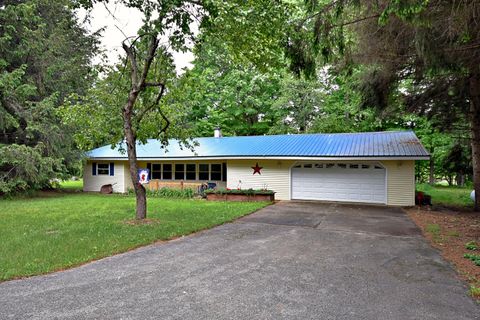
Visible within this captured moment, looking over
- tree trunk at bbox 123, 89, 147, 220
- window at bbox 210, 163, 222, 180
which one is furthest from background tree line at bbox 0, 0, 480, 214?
window at bbox 210, 163, 222, 180

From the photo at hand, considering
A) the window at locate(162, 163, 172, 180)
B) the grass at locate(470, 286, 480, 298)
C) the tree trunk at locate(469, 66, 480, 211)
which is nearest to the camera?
the grass at locate(470, 286, 480, 298)

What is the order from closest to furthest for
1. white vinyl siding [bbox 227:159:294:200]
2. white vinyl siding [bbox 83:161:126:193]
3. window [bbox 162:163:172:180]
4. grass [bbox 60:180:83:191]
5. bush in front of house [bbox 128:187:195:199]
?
1. white vinyl siding [bbox 227:159:294:200]
2. bush in front of house [bbox 128:187:195:199]
3. window [bbox 162:163:172:180]
4. white vinyl siding [bbox 83:161:126:193]
5. grass [bbox 60:180:83:191]

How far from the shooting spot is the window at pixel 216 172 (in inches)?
661

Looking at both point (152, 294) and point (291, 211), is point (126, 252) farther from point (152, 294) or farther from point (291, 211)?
point (291, 211)

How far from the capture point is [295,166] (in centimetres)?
1465

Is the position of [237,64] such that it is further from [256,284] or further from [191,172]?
[191,172]

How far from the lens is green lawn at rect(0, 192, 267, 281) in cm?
514

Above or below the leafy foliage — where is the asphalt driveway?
below

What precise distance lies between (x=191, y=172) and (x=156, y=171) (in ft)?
7.80

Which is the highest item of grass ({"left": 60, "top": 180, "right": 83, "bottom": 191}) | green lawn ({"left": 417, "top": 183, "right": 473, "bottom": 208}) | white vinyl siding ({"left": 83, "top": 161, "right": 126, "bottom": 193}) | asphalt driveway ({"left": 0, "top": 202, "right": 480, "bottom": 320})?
white vinyl siding ({"left": 83, "top": 161, "right": 126, "bottom": 193})

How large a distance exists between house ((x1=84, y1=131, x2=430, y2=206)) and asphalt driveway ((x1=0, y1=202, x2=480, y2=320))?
21.4 ft

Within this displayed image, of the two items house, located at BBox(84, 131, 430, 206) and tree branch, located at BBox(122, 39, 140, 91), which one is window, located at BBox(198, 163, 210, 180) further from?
tree branch, located at BBox(122, 39, 140, 91)

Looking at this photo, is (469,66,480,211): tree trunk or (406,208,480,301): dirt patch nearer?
(406,208,480,301): dirt patch

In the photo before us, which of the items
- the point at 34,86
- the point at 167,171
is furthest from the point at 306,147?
the point at 34,86
